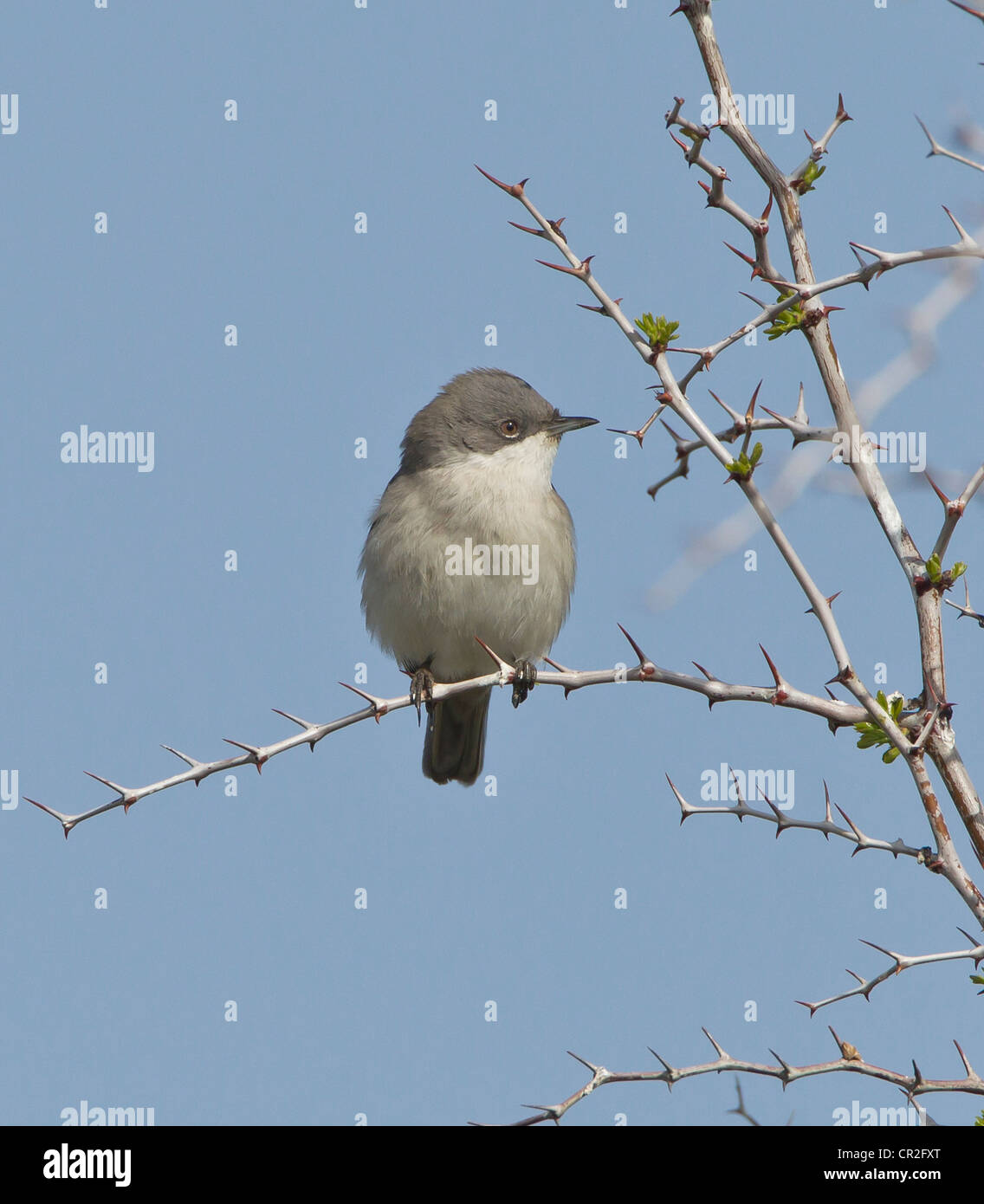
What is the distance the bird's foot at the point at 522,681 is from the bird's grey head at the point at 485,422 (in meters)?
1.37

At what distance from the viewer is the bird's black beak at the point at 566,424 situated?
837cm

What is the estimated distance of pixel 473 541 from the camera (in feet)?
26.1

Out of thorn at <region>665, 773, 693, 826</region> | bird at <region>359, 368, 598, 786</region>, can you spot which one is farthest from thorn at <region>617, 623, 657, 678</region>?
bird at <region>359, 368, 598, 786</region>

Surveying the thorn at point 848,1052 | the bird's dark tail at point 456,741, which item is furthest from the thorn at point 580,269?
the bird's dark tail at point 456,741

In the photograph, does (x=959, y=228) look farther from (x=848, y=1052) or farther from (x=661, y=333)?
(x=848, y=1052)

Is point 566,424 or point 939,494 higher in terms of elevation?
point 566,424

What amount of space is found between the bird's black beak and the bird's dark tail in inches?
76.6

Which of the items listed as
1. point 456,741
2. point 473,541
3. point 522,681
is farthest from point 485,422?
point 456,741

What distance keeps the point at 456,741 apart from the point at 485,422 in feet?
7.58

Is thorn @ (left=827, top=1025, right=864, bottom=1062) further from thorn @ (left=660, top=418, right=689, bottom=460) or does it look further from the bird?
the bird

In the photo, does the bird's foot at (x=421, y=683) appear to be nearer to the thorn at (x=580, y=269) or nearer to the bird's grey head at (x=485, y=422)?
the bird's grey head at (x=485, y=422)

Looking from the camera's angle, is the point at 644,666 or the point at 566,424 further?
the point at 566,424

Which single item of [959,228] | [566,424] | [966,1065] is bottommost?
[966,1065]

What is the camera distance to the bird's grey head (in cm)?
838
